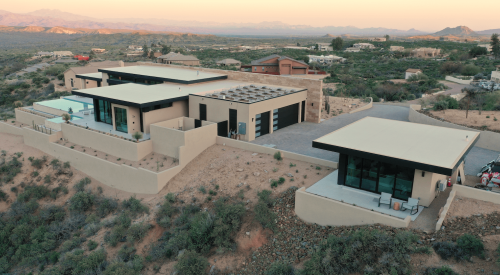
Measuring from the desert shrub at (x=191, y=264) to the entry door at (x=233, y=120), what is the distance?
461 inches

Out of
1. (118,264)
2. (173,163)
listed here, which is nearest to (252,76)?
(173,163)

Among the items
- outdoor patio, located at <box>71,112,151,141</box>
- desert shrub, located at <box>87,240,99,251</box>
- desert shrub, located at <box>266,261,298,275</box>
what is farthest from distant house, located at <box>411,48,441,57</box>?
desert shrub, located at <box>87,240,99,251</box>

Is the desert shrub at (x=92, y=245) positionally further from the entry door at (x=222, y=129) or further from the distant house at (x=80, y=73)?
the distant house at (x=80, y=73)

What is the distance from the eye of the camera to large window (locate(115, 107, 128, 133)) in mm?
26183

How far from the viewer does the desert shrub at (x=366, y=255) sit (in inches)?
485

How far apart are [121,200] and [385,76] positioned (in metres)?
52.8

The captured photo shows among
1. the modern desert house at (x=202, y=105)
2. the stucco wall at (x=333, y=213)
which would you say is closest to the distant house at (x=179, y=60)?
the modern desert house at (x=202, y=105)

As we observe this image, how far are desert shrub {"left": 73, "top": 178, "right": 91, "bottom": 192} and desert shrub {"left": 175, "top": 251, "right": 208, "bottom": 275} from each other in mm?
11576

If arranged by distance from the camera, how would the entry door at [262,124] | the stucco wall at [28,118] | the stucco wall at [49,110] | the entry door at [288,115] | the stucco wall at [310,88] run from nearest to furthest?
the entry door at [262,124], the entry door at [288,115], the stucco wall at [310,88], the stucco wall at [28,118], the stucco wall at [49,110]

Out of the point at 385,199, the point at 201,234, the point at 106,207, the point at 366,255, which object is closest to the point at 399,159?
the point at 385,199

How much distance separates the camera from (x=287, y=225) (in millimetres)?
16375

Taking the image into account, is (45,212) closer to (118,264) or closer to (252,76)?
(118,264)

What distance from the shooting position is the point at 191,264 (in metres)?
15.0

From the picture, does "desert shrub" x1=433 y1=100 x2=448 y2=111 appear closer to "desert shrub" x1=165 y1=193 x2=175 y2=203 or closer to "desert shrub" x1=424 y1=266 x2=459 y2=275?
"desert shrub" x1=424 y1=266 x2=459 y2=275
